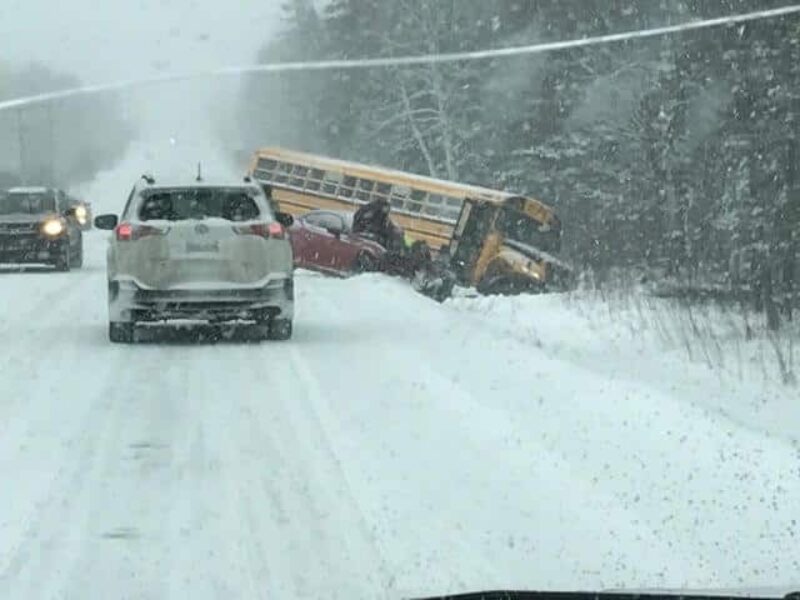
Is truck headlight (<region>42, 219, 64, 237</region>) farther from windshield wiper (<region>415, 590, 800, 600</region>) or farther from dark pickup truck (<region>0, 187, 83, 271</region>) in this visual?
windshield wiper (<region>415, 590, 800, 600</region>)

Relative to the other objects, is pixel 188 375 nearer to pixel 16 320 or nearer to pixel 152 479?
pixel 152 479

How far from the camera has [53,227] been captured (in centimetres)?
3375

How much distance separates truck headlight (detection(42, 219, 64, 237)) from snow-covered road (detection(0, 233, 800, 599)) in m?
17.9

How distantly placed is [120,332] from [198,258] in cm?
134

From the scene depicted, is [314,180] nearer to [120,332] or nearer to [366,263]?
[366,263]

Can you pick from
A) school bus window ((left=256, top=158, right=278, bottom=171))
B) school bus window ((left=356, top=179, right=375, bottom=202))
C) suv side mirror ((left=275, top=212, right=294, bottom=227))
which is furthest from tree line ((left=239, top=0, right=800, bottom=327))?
school bus window ((left=256, top=158, right=278, bottom=171))

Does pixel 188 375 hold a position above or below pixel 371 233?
above

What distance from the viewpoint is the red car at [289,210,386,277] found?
33.2 meters

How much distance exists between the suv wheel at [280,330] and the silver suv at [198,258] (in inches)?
4.4

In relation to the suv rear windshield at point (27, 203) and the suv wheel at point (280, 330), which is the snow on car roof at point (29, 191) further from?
the suv wheel at point (280, 330)

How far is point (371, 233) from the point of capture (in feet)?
110

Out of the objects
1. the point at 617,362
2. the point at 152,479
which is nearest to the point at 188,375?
the point at 617,362

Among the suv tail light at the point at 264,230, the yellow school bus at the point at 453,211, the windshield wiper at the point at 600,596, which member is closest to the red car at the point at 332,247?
the yellow school bus at the point at 453,211

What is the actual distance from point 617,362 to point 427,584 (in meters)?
9.06
